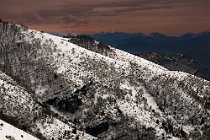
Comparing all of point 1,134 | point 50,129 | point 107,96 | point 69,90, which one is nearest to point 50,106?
point 69,90

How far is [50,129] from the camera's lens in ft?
487

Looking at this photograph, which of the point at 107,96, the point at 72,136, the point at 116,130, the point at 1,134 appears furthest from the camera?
the point at 107,96

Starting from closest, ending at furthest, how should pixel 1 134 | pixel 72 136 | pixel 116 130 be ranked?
pixel 1 134
pixel 72 136
pixel 116 130

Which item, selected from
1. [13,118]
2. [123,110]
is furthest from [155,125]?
[13,118]

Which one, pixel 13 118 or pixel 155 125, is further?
pixel 155 125

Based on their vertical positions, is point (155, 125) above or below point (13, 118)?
below

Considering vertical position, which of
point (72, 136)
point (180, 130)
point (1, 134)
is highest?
point (1, 134)

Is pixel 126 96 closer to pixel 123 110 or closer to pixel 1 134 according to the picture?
pixel 123 110

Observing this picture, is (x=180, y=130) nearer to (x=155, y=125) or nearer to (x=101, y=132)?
(x=155, y=125)

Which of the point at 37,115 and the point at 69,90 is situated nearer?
the point at 37,115

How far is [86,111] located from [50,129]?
37.6 metres

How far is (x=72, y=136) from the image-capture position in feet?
487

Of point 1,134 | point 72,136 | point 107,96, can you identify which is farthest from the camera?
point 107,96

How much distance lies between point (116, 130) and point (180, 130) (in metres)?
34.0
